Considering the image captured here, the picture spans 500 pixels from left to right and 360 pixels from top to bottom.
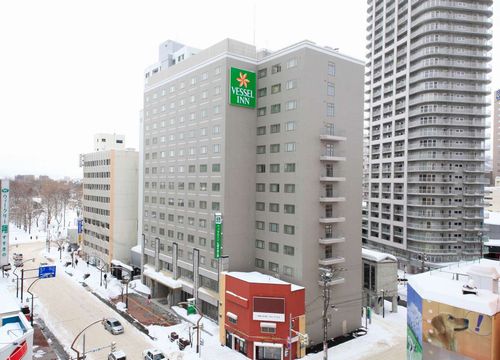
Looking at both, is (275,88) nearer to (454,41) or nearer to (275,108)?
(275,108)

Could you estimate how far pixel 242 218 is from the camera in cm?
4697

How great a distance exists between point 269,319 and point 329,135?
22.6 metres

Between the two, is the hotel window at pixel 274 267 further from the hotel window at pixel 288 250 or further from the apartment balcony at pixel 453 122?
the apartment balcony at pixel 453 122

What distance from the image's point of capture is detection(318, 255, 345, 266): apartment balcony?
42219 mm

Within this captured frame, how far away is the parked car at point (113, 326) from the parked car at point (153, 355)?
8002mm

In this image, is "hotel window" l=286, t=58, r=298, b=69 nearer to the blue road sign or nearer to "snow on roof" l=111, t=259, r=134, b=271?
the blue road sign

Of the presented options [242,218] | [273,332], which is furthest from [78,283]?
[273,332]

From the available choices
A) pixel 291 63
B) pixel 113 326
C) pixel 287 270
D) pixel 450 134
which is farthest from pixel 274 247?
pixel 450 134

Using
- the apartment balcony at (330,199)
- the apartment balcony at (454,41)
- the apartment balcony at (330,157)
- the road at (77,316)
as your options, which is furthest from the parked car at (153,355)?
the apartment balcony at (454,41)

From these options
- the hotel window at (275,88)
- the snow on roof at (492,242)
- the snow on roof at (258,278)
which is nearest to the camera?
the snow on roof at (258,278)

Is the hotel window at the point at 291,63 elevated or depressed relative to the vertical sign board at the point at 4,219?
elevated

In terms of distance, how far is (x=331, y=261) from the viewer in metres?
42.5

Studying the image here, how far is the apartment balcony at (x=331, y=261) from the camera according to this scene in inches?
1662

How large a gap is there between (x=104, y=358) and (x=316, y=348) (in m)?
23.5
